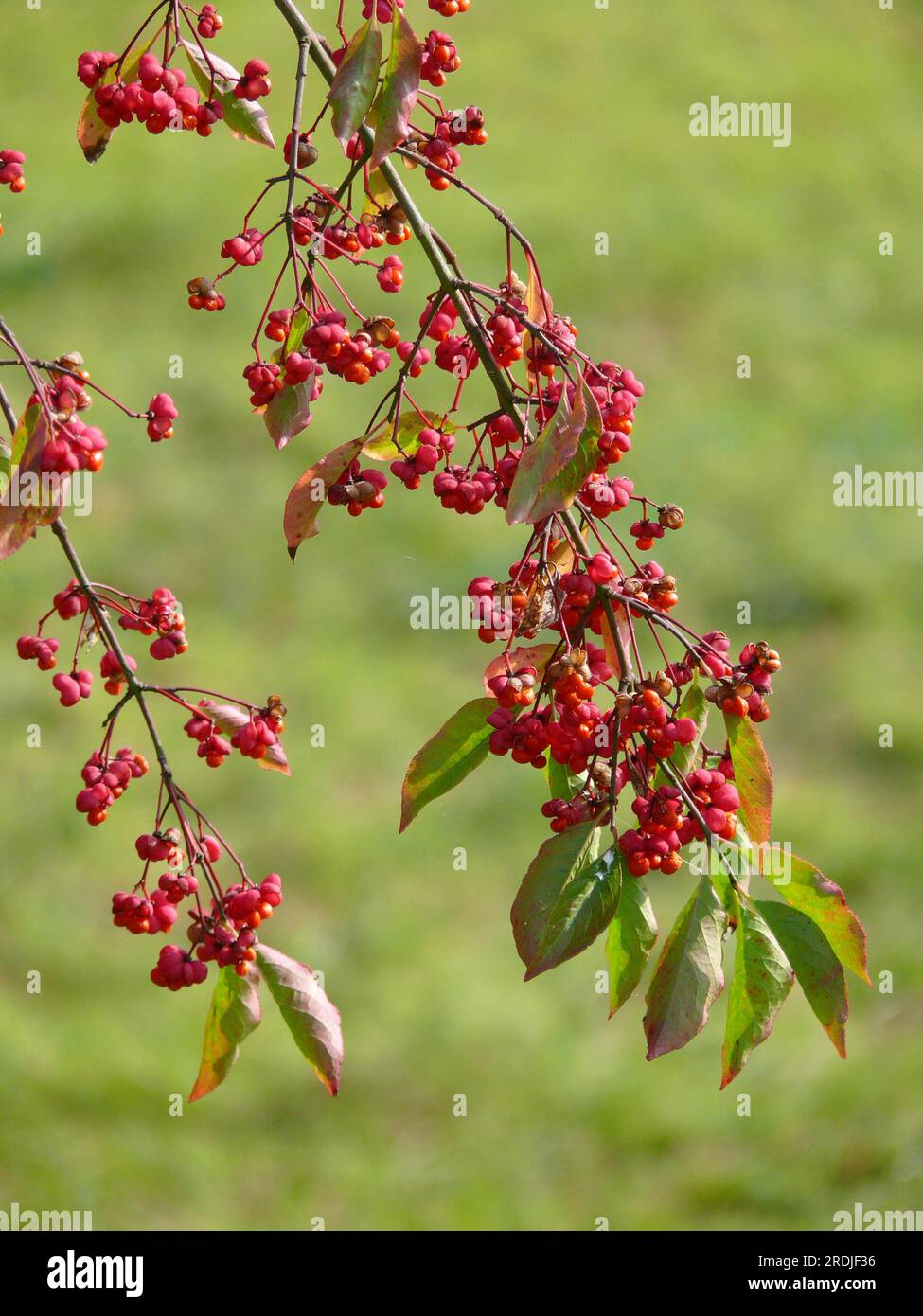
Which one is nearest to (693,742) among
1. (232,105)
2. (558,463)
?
(558,463)

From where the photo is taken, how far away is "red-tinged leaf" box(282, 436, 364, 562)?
5.04 ft

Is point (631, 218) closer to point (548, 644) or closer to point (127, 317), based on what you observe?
point (127, 317)

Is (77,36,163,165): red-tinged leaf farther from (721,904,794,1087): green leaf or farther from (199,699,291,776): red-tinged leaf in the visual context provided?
(721,904,794,1087): green leaf

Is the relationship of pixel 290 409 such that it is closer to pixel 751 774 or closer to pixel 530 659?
pixel 530 659

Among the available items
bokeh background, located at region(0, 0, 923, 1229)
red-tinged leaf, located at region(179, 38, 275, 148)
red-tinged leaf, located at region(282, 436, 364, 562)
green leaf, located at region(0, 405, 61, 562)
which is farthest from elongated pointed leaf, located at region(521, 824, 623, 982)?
bokeh background, located at region(0, 0, 923, 1229)

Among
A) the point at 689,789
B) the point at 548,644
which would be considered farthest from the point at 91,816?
the point at 689,789

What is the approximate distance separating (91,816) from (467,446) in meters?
3.34

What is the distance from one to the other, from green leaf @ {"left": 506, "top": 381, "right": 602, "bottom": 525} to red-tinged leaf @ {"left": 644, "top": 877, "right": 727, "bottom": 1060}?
0.39 m

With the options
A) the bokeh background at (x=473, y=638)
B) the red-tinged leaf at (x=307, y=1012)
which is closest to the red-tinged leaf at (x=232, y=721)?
the red-tinged leaf at (x=307, y=1012)

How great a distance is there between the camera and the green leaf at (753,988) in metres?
1.39

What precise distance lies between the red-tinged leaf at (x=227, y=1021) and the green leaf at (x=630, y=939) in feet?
1.43

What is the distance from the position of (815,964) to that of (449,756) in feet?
1.34

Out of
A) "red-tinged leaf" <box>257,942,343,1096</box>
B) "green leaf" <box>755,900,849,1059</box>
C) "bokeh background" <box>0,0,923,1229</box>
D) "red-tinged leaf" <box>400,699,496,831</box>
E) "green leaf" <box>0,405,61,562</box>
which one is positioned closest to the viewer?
"green leaf" <box>0,405,61,562</box>

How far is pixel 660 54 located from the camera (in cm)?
849
